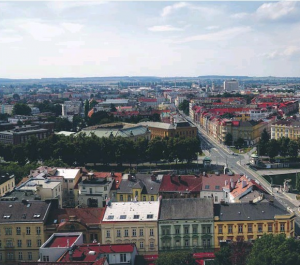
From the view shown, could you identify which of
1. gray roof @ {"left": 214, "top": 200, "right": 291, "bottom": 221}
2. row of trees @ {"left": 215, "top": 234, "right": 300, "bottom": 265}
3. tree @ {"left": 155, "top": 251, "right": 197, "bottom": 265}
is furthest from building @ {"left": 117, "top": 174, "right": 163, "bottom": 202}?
tree @ {"left": 155, "top": 251, "right": 197, "bottom": 265}

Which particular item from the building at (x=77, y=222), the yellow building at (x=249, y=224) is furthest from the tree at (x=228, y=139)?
the building at (x=77, y=222)

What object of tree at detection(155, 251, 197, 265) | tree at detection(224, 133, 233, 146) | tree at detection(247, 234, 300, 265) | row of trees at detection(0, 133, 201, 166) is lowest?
tree at detection(224, 133, 233, 146)

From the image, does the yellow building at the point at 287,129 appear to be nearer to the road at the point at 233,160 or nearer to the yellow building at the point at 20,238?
the road at the point at 233,160

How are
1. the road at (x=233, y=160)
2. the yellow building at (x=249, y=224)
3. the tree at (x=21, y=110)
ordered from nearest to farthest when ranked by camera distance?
the yellow building at (x=249, y=224) → the road at (x=233, y=160) → the tree at (x=21, y=110)

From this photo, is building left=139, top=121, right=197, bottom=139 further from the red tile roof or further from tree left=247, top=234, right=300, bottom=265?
tree left=247, top=234, right=300, bottom=265

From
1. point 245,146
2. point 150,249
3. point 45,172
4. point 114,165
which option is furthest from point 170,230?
point 245,146
